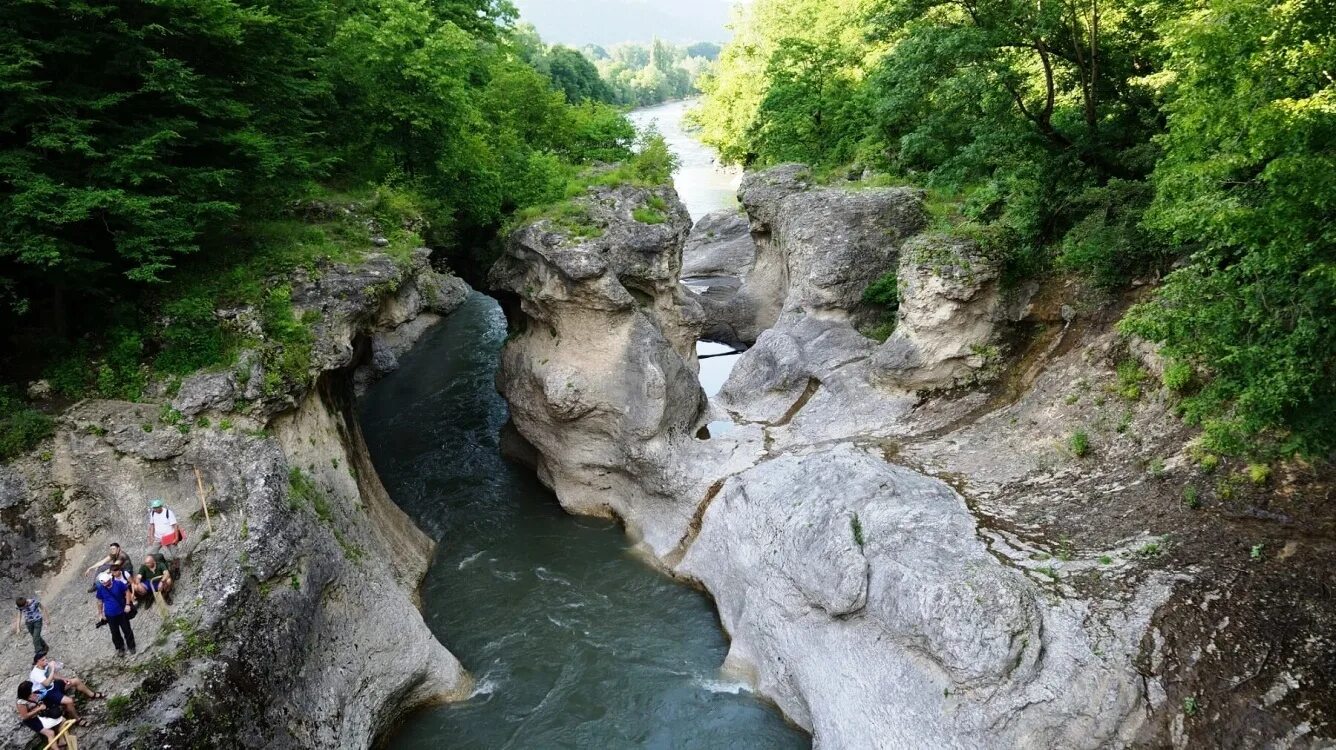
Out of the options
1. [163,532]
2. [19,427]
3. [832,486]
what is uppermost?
[19,427]

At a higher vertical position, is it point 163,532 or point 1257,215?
point 1257,215

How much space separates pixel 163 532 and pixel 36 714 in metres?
2.98

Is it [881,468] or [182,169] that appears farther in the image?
[881,468]

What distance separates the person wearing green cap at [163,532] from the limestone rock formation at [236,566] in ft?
0.80

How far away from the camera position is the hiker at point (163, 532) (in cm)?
1153

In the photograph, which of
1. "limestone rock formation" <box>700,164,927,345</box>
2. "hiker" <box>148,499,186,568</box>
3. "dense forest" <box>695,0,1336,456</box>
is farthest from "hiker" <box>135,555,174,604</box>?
"limestone rock formation" <box>700,164,927,345</box>

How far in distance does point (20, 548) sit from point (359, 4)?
1531 cm

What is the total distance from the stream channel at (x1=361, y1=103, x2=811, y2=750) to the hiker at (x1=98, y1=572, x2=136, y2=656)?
466 cm

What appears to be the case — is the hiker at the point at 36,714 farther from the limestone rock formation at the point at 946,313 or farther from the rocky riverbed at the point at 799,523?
the limestone rock formation at the point at 946,313

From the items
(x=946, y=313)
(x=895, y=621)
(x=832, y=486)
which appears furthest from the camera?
(x=946, y=313)

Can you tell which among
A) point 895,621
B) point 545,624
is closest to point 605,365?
point 545,624

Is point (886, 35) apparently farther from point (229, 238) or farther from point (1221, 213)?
point (229, 238)

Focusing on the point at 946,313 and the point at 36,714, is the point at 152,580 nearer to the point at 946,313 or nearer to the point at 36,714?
the point at 36,714

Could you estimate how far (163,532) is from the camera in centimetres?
1155
